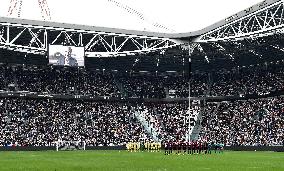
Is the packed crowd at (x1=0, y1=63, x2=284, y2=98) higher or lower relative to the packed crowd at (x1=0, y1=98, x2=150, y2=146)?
higher

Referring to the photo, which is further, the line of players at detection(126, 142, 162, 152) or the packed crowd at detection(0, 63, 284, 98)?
the packed crowd at detection(0, 63, 284, 98)

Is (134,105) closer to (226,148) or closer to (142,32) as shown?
(226,148)

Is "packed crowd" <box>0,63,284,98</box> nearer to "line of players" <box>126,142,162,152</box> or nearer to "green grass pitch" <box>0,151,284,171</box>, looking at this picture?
"line of players" <box>126,142,162,152</box>

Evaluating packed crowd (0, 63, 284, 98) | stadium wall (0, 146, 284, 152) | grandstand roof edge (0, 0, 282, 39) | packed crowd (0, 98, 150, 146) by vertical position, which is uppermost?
grandstand roof edge (0, 0, 282, 39)

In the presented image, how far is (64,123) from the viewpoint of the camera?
6144cm

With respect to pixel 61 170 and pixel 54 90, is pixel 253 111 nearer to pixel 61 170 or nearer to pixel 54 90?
pixel 54 90

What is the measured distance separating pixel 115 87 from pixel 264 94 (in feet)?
68.9

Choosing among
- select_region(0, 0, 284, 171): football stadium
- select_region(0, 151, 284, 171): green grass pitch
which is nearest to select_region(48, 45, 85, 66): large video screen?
select_region(0, 0, 284, 171): football stadium

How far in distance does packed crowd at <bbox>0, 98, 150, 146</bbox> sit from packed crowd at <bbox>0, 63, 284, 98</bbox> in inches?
74.3

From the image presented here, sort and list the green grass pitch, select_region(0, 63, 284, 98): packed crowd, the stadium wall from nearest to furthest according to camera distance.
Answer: the green grass pitch
the stadium wall
select_region(0, 63, 284, 98): packed crowd

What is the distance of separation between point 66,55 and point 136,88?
1733cm

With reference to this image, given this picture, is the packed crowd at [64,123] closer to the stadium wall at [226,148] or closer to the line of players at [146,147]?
the stadium wall at [226,148]

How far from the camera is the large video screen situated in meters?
54.1

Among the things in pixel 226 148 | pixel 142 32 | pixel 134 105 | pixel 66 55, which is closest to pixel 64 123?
pixel 66 55
